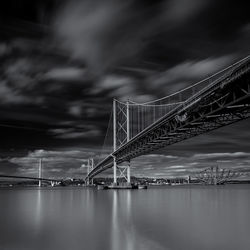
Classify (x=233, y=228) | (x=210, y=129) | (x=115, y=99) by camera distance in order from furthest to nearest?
(x=115, y=99), (x=210, y=129), (x=233, y=228)

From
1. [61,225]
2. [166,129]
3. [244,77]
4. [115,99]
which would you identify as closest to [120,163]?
[115,99]

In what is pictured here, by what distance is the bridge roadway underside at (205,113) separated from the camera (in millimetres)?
21248

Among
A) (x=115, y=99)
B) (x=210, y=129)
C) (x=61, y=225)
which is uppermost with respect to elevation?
(x=115, y=99)

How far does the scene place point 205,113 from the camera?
28297 mm

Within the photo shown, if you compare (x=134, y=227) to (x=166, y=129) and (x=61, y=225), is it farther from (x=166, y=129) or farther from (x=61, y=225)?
(x=166, y=129)

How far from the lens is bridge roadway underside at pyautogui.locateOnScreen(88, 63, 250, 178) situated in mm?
21248

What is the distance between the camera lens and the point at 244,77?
2005cm

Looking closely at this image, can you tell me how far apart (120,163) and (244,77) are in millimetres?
43401

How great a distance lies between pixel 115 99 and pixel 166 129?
37082 millimetres

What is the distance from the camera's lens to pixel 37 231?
10930mm

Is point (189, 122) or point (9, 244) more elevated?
point (189, 122)

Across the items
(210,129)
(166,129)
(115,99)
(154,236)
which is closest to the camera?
(154,236)

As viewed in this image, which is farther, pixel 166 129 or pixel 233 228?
pixel 166 129

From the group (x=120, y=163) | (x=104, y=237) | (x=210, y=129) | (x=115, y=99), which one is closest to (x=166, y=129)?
(x=210, y=129)
